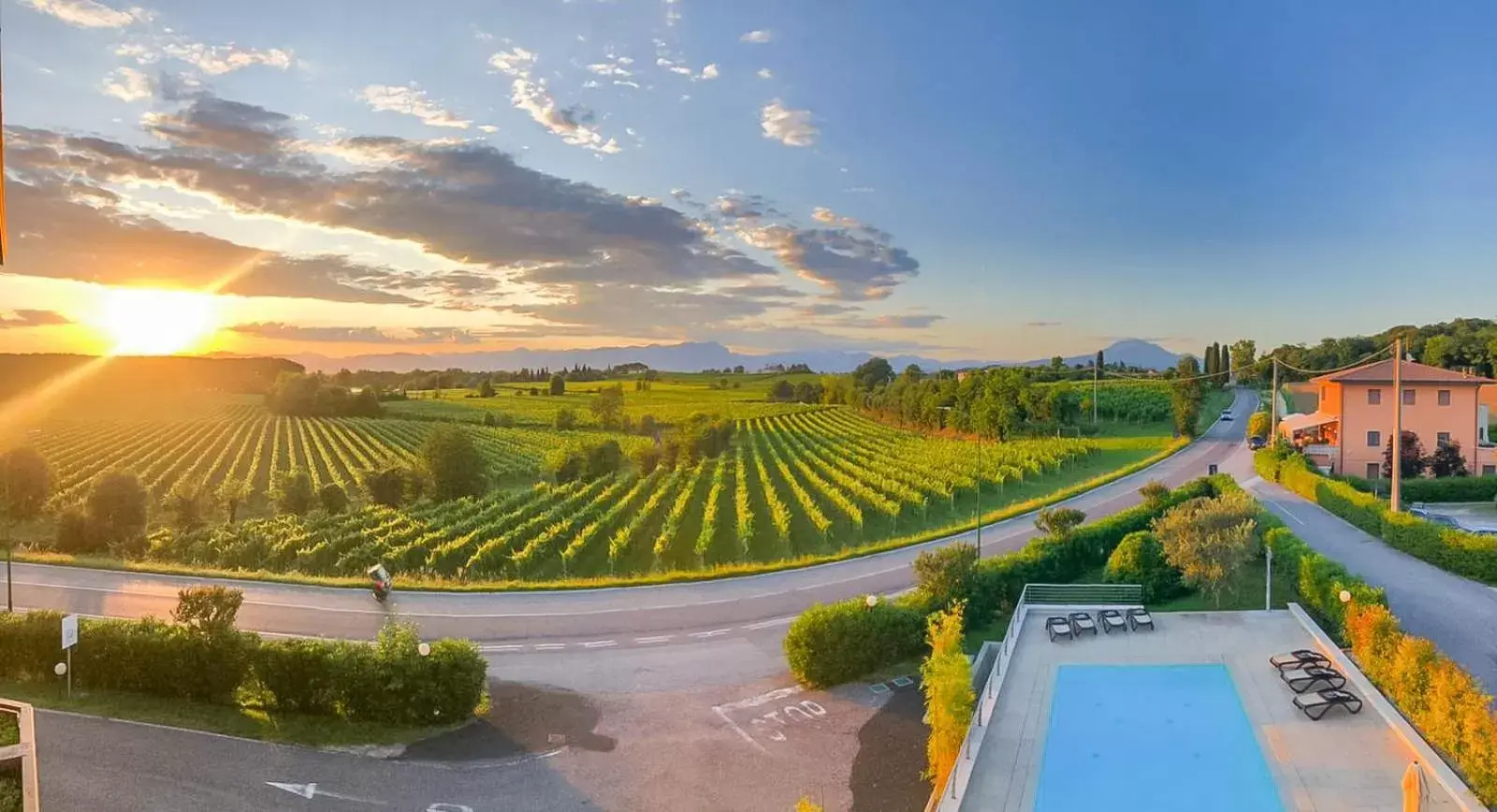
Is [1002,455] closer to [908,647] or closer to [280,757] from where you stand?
[908,647]

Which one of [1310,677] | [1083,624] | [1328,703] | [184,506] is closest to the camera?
[1328,703]

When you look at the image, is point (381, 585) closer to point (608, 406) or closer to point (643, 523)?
point (643, 523)

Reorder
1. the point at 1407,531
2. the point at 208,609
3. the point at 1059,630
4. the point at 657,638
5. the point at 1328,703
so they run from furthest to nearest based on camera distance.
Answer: the point at 1407,531 → the point at 657,638 → the point at 1059,630 → the point at 208,609 → the point at 1328,703

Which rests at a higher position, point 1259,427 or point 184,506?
point 1259,427

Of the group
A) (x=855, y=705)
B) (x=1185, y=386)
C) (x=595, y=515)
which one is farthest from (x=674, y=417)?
(x=855, y=705)

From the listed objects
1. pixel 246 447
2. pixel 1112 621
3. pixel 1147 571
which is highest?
pixel 246 447

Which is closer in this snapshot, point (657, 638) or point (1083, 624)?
point (1083, 624)

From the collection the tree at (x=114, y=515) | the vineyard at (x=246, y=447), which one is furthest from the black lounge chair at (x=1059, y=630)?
the tree at (x=114, y=515)

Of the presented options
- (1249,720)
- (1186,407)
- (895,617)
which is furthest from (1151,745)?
(1186,407)
